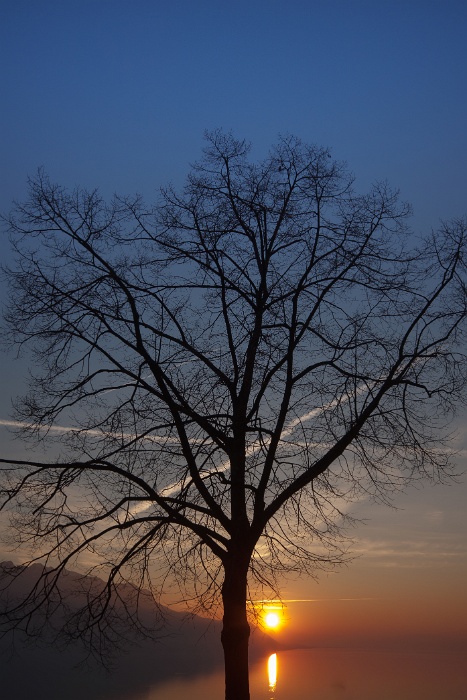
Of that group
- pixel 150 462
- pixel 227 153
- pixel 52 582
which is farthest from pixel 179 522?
pixel 227 153

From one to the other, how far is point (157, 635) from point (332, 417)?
4.08m

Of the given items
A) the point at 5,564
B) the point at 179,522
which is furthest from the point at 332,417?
the point at 5,564

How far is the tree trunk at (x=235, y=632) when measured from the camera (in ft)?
38.5

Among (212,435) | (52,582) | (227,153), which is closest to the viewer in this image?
(52,582)

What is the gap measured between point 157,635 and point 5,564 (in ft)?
8.06

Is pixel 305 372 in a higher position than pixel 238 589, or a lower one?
higher

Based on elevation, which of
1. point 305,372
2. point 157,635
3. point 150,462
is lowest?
point 157,635

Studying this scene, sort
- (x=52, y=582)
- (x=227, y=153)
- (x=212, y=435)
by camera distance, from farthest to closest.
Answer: (x=227, y=153) < (x=212, y=435) < (x=52, y=582)

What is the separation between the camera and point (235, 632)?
39.2ft

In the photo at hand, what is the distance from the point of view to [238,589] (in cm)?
1217

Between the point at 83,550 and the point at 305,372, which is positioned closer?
the point at 83,550

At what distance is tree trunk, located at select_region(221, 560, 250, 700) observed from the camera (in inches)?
462

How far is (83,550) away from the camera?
12094 millimetres

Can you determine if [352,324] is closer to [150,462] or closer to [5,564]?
[150,462]
